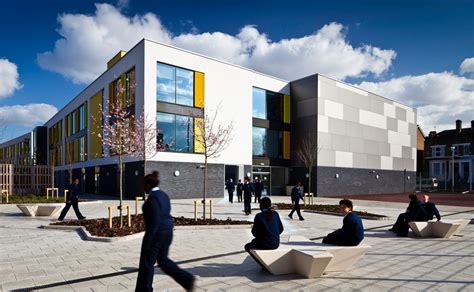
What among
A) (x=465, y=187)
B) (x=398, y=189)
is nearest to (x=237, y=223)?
(x=398, y=189)

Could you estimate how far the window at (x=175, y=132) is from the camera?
24.4m

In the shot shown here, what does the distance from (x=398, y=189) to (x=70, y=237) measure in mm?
41492

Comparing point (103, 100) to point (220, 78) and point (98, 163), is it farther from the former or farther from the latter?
point (220, 78)

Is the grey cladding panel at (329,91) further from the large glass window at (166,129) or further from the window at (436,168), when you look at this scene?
the window at (436,168)

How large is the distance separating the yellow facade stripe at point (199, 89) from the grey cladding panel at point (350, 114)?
16097 millimetres

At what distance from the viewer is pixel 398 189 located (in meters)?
42.1

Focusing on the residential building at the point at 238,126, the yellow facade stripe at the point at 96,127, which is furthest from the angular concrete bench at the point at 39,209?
the yellow facade stripe at the point at 96,127

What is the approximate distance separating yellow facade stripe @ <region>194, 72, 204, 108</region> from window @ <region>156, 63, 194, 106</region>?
24cm

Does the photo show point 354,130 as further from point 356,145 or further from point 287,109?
point 287,109

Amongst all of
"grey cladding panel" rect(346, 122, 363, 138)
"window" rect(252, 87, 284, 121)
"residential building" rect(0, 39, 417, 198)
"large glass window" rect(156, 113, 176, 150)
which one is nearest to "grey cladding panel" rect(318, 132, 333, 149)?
"residential building" rect(0, 39, 417, 198)

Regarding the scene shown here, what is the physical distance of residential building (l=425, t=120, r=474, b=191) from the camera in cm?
5509

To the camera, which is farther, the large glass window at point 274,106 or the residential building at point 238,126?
the large glass window at point 274,106

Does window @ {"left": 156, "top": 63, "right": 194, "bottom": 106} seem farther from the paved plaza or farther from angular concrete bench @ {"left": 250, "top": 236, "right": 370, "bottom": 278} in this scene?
angular concrete bench @ {"left": 250, "top": 236, "right": 370, "bottom": 278}

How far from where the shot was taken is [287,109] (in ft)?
113
